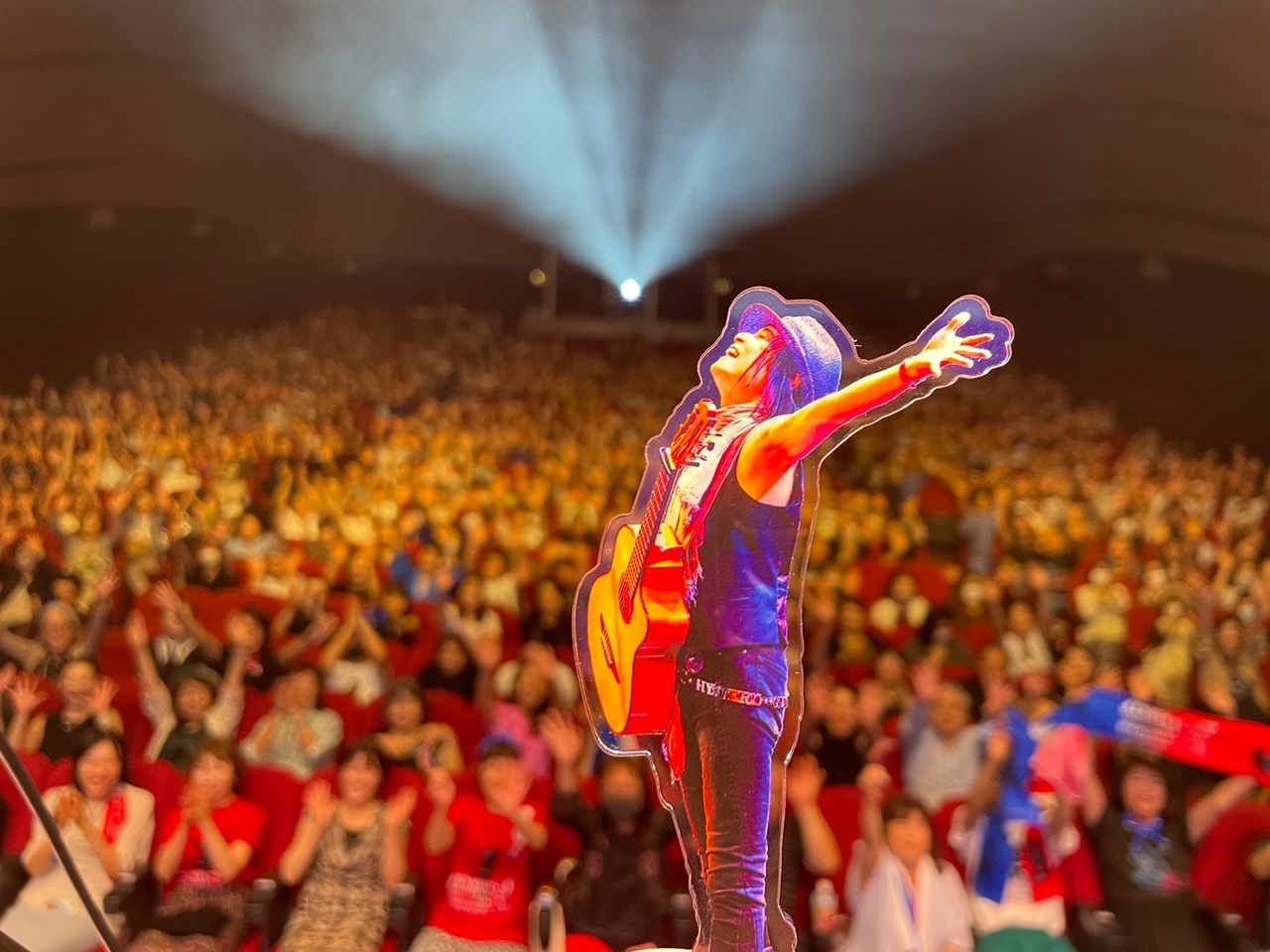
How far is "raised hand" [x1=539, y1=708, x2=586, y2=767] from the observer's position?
1.83 metres

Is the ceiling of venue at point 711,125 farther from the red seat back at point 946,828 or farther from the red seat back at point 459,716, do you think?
the red seat back at point 946,828

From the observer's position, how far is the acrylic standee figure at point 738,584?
1.75 m

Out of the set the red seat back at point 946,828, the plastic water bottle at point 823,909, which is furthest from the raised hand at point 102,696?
the red seat back at point 946,828

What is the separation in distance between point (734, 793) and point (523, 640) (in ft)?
1.86

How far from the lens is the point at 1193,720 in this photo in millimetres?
1805

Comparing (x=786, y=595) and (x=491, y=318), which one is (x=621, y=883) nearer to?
(x=786, y=595)

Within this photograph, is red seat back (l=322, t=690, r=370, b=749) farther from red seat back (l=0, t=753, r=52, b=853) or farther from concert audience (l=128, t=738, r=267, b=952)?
red seat back (l=0, t=753, r=52, b=853)

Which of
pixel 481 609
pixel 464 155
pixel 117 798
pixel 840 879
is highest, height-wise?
pixel 464 155

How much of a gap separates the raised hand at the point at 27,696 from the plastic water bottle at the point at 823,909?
1.87 metres

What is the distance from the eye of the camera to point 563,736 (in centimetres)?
184

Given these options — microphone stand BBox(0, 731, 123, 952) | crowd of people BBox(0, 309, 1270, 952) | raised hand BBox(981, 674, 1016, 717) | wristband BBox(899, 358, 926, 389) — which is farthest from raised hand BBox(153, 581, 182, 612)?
raised hand BBox(981, 674, 1016, 717)

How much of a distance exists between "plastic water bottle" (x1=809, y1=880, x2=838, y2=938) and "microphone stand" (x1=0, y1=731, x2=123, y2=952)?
1.53m

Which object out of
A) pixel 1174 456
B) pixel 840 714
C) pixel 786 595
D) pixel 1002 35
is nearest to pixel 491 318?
pixel 786 595

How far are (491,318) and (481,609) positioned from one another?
67 centimetres
